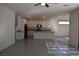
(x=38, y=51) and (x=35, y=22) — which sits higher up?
(x=35, y=22)

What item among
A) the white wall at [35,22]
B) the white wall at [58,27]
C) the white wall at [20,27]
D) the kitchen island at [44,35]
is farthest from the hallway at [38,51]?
the white wall at [35,22]

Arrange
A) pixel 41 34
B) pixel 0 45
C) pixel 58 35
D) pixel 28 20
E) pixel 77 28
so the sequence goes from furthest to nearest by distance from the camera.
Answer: pixel 28 20 < pixel 58 35 < pixel 41 34 < pixel 77 28 < pixel 0 45

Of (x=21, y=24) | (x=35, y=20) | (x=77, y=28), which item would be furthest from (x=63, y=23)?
(x=77, y=28)

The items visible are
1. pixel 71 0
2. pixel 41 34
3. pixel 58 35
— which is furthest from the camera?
pixel 58 35

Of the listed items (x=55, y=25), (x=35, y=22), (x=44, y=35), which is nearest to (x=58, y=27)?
(x=55, y=25)

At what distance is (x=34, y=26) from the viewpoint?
49.4ft

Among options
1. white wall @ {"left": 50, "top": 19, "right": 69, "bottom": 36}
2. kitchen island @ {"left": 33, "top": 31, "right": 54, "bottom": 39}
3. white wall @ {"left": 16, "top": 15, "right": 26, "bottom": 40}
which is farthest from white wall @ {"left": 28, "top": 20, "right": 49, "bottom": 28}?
kitchen island @ {"left": 33, "top": 31, "right": 54, "bottom": 39}

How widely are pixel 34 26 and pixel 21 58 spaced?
13.0 metres

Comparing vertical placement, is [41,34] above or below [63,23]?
below

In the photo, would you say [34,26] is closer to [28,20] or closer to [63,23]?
[28,20]

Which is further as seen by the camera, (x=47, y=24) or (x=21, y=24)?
(x=47, y=24)

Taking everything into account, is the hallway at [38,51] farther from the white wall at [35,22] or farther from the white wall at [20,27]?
the white wall at [35,22]

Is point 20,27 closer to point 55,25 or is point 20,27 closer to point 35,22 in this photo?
point 35,22

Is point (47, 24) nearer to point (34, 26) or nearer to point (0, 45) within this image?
point (34, 26)
